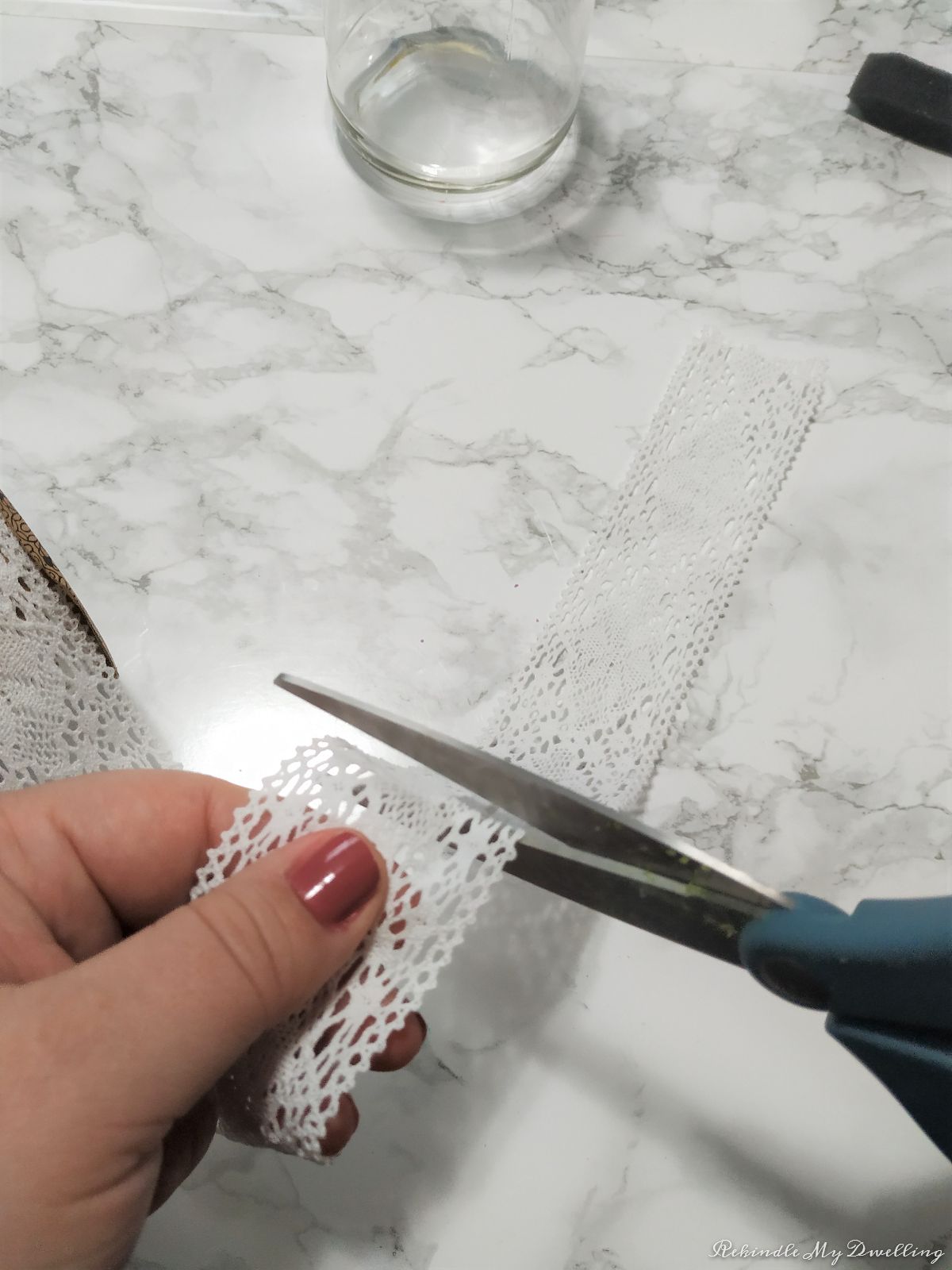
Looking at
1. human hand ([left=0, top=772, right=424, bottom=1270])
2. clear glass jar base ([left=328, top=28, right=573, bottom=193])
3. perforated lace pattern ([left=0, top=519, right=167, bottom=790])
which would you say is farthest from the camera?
clear glass jar base ([left=328, top=28, right=573, bottom=193])

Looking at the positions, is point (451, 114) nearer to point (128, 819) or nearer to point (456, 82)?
point (456, 82)

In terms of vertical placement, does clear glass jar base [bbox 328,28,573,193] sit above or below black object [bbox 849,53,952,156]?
below

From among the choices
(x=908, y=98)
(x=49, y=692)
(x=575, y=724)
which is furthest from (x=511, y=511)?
(x=908, y=98)

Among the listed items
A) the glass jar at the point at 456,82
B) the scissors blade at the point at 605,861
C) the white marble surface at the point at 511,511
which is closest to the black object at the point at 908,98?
the white marble surface at the point at 511,511

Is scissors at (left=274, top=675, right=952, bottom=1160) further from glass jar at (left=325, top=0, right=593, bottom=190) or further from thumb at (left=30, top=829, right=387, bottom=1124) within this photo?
glass jar at (left=325, top=0, right=593, bottom=190)

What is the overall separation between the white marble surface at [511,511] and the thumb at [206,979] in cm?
11

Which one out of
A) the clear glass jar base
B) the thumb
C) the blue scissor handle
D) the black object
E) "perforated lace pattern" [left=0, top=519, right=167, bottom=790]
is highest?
the black object

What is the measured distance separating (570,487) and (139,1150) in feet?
1.08

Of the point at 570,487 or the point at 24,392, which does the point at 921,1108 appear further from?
the point at 24,392

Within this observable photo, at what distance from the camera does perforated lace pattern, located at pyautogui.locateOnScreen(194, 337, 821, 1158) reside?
324 millimetres

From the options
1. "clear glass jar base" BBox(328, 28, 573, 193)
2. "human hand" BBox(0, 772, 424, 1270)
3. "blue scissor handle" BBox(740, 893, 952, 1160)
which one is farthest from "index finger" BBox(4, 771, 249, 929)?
"clear glass jar base" BBox(328, 28, 573, 193)

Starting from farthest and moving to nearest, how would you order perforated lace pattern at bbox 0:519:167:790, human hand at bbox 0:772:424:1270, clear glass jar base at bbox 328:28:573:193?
clear glass jar base at bbox 328:28:573:193, perforated lace pattern at bbox 0:519:167:790, human hand at bbox 0:772:424:1270

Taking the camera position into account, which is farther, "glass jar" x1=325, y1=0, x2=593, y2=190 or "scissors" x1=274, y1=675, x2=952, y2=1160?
"glass jar" x1=325, y1=0, x2=593, y2=190

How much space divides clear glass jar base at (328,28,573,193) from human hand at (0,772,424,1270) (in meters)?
0.38
